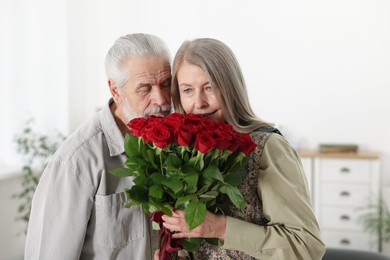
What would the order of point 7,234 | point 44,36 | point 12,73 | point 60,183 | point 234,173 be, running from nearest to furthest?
point 234,173, point 60,183, point 7,234, point 12,73, point 44,36

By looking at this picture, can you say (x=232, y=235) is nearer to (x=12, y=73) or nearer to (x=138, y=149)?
(x=138, y=149)

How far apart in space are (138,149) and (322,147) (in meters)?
3.93

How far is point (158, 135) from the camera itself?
1.37 metres

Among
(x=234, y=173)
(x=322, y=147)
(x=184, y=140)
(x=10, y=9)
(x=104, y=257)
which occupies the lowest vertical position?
(x=322, y=147)

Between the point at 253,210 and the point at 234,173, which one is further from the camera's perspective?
the point at 253,210

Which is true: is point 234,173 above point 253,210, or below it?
above

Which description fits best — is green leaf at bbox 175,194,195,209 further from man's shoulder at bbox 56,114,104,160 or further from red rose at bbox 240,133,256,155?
man's shoulder at bbox 56,114,104,160

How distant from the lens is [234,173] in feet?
4.77

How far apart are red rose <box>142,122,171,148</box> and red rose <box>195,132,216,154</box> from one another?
0.26ft

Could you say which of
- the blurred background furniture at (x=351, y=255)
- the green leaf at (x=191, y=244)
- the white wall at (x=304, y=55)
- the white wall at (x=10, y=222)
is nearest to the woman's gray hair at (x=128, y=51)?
the green leaf at (x=191, y=244)

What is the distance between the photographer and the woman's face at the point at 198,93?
1646 mm

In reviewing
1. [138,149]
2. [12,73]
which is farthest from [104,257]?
[12,73]

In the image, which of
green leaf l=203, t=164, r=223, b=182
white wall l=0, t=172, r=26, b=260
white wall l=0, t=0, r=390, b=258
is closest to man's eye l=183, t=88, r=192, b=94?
green leaf l=203, t=164, r=223, b=182

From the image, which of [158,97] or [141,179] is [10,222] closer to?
[158,97]
